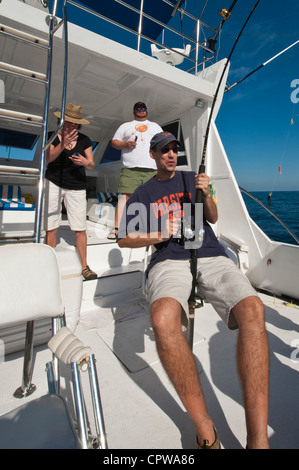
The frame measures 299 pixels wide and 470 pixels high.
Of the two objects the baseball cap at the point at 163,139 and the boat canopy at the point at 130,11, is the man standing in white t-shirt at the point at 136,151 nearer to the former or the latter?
the baseball cap at the point at 163,139

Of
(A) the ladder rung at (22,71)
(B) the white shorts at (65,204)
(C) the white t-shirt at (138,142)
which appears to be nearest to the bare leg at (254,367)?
(B) the white shorts at (65,204)

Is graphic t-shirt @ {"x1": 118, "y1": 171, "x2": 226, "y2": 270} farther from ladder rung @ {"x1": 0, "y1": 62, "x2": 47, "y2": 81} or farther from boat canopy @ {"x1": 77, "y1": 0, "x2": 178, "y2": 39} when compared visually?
boat canopy @ {"x1": 77, "y1": 0, "x2": 178, "y2": 39}

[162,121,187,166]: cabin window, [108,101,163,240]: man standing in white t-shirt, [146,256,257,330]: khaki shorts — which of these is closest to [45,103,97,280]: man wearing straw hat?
[108,101,163,240]: man standing in white t-shirt

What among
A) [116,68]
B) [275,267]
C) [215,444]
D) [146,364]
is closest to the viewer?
[215,444]

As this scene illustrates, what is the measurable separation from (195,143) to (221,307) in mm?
3275

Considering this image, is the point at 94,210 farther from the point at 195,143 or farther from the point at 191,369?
the point at 191,369

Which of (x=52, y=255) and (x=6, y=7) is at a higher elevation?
(x=6, y=7)

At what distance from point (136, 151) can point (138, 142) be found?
0.12 m

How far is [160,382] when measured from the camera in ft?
5.34

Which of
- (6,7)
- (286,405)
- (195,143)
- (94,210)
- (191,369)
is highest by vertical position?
(6,7)

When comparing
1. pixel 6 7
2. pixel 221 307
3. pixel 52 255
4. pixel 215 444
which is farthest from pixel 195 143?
pixel 215 444

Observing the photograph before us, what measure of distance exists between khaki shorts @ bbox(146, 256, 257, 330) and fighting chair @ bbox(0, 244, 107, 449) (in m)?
0.57

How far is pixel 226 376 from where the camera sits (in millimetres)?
1684

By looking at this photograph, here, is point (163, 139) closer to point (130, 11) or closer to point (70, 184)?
point (70, 184)
